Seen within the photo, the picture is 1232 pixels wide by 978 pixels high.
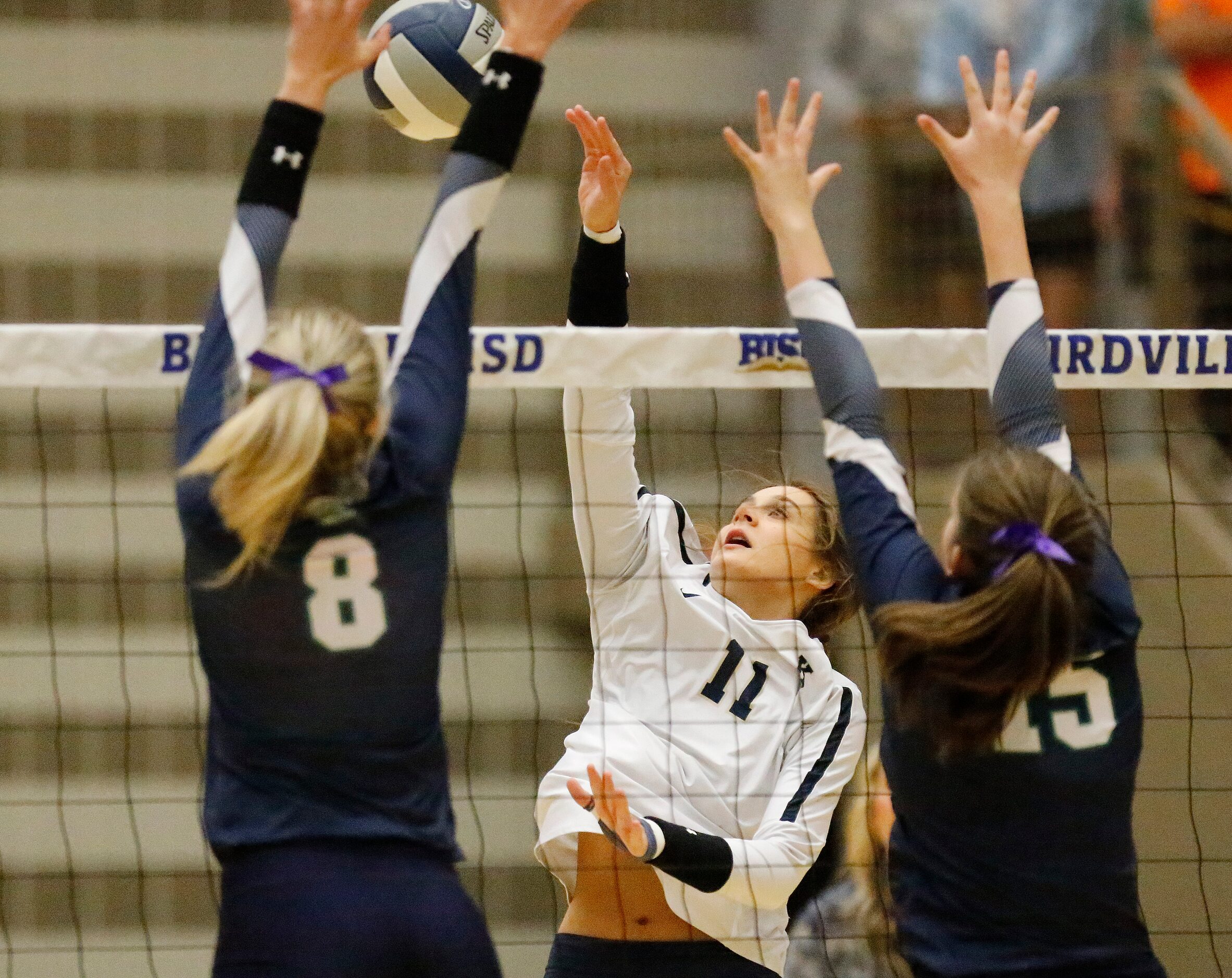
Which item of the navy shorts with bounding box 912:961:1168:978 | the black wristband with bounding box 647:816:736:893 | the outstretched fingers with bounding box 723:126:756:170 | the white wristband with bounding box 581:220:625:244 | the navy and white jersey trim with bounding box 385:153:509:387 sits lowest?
the navy shorts with bounding box 912:961:1168:978

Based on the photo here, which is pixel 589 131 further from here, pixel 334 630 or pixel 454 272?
pixel 334 630

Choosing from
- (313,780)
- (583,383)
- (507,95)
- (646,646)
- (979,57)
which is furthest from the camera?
(979,57)

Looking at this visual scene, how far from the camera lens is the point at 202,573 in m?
2.28

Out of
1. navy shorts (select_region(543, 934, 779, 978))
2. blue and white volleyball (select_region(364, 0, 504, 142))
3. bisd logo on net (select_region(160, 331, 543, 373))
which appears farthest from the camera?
blue and white volleyball (select_region(364, 0, 504, 142))

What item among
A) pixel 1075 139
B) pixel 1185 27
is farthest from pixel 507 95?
pixel 1185 27

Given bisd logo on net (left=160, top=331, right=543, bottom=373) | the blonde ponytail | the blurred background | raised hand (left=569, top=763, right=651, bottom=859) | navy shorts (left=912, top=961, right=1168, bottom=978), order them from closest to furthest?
1. the blonde ponytail
2. navy shorts (left=912, top=961, right=1168, bottom=978)
3. raised hand (left=569, top=763, right=651, bottom=859)
4. bisd logo on net (left=160, top=331, right=543, bottom=373)
5. the blurred background

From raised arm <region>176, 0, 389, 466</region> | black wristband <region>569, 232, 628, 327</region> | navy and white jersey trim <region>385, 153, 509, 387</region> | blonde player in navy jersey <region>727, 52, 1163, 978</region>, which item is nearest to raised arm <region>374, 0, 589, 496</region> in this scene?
navy and white jersey trim <region>385, 153, 509, 387</region>

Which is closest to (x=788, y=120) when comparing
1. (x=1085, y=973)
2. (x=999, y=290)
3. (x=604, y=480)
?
(x=999, y=290)

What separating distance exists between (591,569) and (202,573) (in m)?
1.24

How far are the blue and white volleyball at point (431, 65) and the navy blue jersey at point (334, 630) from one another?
54.7 inches

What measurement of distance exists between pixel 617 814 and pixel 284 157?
1.23 meters

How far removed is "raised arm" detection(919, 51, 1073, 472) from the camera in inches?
102

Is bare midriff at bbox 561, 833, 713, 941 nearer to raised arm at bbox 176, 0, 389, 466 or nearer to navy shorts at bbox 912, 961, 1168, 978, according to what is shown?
navy shorts at bbox 912, 961, 1168, 978

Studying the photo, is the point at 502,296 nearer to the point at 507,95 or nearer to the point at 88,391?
the point at 88,391
